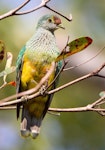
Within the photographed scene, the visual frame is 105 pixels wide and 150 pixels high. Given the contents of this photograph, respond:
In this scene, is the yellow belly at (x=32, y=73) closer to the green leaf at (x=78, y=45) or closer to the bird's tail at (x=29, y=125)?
the bird's tail at (x=29, y=125)

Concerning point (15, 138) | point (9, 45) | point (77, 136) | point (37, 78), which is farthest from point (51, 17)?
point (77, 136)

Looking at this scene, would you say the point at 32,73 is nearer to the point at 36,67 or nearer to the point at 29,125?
the point at 36,67

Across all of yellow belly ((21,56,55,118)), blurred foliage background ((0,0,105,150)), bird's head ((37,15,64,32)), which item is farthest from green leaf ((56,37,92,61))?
blurred foliage background ((0,0,105,150))

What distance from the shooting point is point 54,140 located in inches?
257

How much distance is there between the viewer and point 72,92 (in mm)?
6828

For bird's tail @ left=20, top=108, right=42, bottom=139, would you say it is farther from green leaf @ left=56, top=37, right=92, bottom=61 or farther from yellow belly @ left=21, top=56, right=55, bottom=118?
green leaf @ left=56, top=37, right=92, bottom=61

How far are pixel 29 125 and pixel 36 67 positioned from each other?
1.44 feet

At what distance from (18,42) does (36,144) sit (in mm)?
1006

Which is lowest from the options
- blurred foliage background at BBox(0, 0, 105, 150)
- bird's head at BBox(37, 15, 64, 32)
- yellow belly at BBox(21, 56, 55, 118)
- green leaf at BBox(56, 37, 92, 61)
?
blurred foliage background at BBox(0, 0, 105, 150)

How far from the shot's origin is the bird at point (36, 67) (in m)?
3.57

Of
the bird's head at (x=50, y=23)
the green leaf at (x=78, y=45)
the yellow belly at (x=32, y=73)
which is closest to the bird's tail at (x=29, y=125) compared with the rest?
the yellow belly at (x=32, y=73)

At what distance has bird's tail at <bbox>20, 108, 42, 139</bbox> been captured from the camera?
12.4 ft

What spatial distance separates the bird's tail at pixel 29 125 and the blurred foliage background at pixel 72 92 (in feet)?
5.96

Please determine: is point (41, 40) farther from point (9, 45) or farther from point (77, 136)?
point (77, 136)
